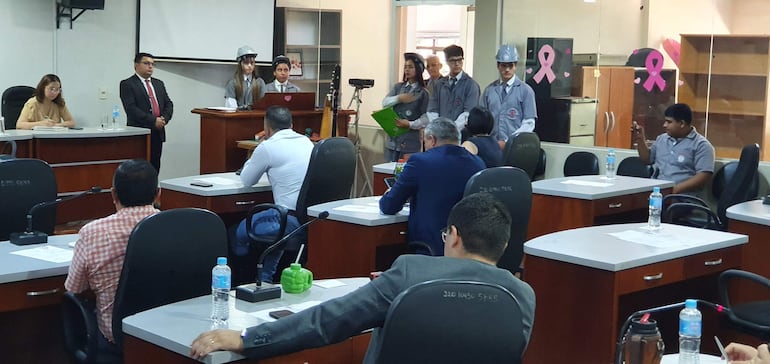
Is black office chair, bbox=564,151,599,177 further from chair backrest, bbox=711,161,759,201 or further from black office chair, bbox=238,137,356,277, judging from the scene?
black office chair, bbox=238,137,356,277

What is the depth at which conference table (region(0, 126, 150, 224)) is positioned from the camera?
25.4 ft

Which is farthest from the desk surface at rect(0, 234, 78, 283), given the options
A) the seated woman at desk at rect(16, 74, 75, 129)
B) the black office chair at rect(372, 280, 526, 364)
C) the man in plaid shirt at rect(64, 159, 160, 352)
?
the seated woman at desk at rect(16, 74, 75, 129)

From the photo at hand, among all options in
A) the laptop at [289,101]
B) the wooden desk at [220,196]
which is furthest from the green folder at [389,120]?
the wooden desk at [220,196]

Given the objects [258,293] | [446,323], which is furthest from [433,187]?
[446,323]

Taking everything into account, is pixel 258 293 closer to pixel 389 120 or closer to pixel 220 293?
pixel 220 293

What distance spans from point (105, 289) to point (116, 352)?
0.82ft

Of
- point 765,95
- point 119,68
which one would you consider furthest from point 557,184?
point 119,68

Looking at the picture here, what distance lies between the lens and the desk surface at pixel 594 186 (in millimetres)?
6115

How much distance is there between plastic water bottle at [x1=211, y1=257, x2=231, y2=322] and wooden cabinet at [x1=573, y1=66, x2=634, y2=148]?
6.27 metres

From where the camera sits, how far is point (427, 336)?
7.71 feet

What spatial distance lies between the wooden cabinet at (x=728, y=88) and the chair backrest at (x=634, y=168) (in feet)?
2.58

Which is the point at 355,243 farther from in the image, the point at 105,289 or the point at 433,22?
the point at 433,22

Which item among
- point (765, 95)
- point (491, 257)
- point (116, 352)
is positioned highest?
point (765, 95)

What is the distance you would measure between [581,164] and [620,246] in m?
3.98
